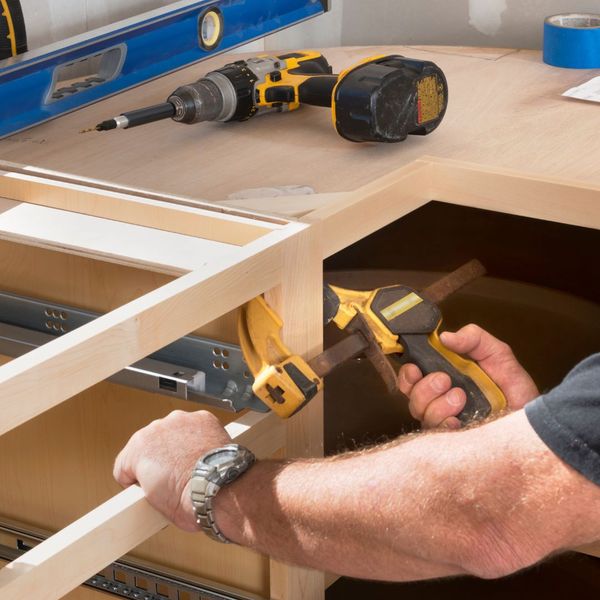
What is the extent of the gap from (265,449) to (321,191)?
0.87ft

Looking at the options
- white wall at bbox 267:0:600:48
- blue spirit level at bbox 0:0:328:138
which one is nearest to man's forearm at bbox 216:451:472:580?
blue spirit level at bbox 0:0:328:138

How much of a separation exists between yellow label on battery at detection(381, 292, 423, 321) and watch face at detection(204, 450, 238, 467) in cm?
22

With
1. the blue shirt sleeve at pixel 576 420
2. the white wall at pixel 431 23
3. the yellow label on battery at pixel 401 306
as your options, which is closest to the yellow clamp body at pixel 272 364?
the yellow label on battery at pixel 401 306

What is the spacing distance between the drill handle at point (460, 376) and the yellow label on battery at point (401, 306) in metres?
0.03

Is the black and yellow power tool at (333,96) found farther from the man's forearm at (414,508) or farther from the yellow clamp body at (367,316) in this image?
the man's forearm at (414,508)

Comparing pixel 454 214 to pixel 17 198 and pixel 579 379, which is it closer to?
pixel 17 198

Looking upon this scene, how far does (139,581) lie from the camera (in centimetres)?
126

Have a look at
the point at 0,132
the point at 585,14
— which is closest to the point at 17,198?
the point at 0,132

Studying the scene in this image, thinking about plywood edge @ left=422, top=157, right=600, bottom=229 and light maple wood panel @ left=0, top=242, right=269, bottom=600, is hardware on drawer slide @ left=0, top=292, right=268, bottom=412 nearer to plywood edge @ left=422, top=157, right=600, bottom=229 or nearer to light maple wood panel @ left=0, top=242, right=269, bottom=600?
light maple wood panel @ left=0, top=242, right=269, bottom=600

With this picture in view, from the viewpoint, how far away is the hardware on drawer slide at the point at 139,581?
3.86 ft

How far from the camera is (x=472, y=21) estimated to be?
184 centimetres

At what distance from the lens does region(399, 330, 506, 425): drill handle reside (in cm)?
103

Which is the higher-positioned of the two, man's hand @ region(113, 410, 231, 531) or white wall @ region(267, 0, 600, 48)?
white wall @ region(267, 0, 600, 48)

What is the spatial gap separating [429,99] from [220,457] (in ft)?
1.75
